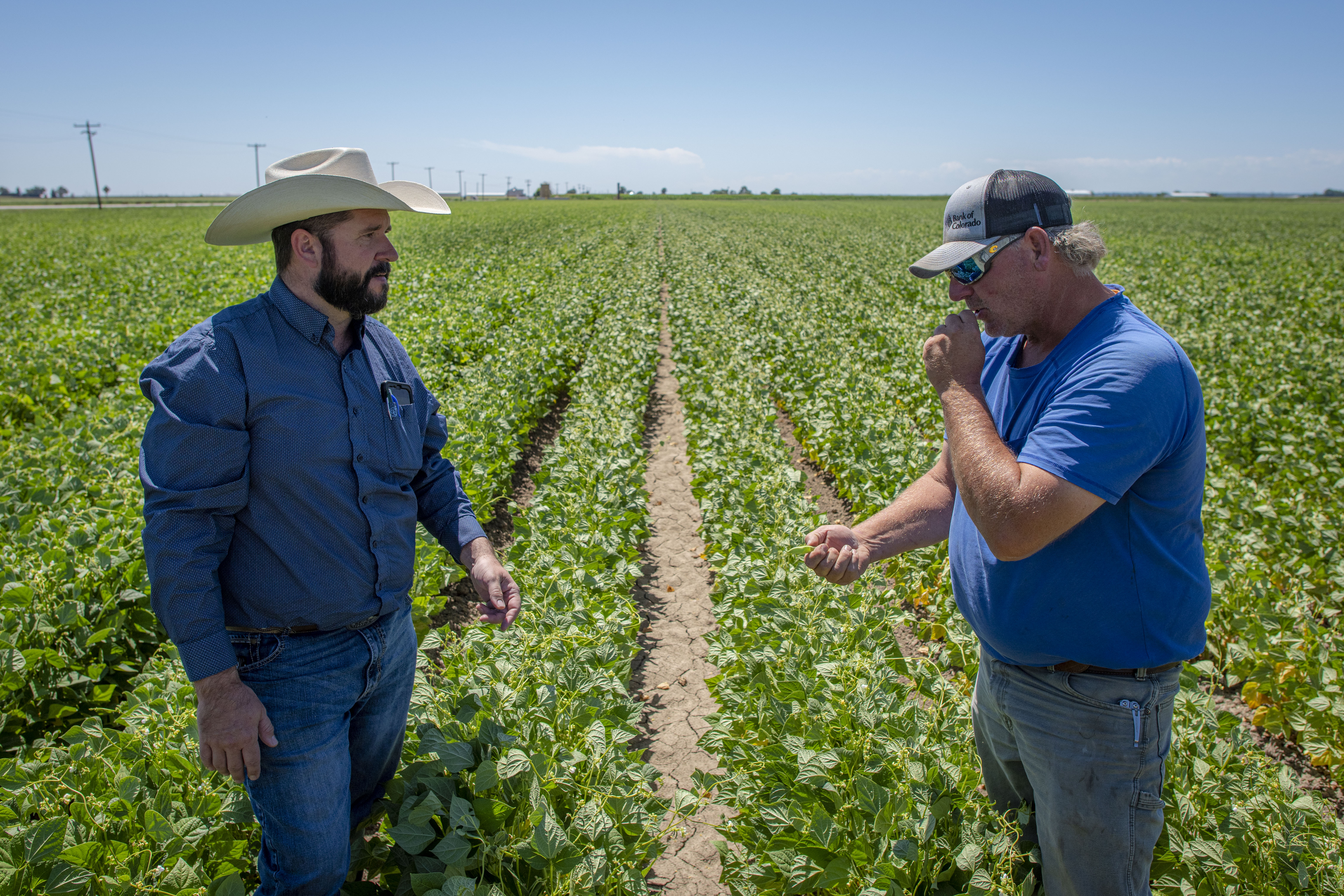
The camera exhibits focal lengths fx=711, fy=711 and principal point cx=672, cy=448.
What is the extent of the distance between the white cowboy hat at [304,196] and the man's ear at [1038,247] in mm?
1701

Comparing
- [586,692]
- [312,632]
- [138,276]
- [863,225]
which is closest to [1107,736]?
[586,692]

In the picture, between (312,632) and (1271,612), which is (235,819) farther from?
(1271,612)

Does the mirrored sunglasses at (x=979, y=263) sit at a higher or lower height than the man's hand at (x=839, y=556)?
higher

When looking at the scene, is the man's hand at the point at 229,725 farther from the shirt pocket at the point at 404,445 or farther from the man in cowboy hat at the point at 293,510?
the shirt pocket at the point at 404,445

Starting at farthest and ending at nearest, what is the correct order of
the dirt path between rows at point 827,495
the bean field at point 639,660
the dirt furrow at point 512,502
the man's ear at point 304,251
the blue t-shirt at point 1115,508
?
the dirt furrow at point 512,502, the dirt path between rows at point 827,495, the bean field at point 639,660, the man's ear at point 304,251, the blue t-shirt at point 1115,508

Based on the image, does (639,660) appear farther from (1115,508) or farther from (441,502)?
(1115,508)

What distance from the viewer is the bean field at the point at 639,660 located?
7.83ft

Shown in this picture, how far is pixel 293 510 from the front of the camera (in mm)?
2121

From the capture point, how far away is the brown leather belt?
6.21ft

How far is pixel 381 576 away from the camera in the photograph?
7.51ft

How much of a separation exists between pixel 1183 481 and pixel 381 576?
7.55 feet

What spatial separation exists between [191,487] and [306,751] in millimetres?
849

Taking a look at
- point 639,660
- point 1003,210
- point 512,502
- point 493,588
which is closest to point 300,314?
point 493,588

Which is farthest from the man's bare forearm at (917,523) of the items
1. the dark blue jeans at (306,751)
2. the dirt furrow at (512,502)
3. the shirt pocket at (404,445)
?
the dirt furrow at (512,502)
